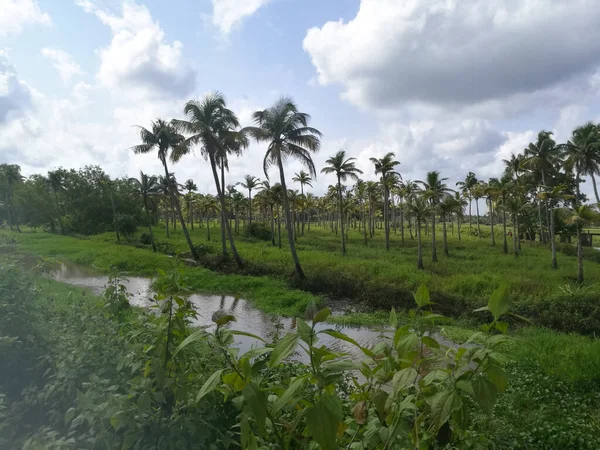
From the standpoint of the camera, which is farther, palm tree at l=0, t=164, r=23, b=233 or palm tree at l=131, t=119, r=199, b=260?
palm tree at l=0, t=164, r=23, b=233

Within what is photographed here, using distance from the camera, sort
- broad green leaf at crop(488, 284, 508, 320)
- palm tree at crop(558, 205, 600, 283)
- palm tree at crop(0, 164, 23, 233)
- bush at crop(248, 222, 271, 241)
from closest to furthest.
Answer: broad green leaf at crop(488, 284, 508, 320) < palm tree at crop(558, 205, 600, 283) < bush at crop(248, 222, 271, 241) < palm tree at crop(0, 164, 23, 233)

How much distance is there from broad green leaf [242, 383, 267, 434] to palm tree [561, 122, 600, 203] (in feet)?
95.3

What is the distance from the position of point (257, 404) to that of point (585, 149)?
100ft

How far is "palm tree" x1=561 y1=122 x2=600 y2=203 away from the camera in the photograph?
78.1 ft

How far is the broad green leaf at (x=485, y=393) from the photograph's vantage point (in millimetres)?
866

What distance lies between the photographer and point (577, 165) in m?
25.2

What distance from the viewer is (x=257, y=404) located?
0.88 metres

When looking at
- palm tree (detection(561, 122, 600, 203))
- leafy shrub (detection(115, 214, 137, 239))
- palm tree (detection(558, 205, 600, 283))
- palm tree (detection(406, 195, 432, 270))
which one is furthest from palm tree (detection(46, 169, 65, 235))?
palm tree (detection(561, 122, 600, 203))

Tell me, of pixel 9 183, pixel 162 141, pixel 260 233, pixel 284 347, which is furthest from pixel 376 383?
pixel 9 183

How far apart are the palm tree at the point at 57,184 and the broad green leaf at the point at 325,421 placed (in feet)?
187

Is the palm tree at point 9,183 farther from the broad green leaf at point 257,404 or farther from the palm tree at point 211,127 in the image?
the broad green leaf at point 257,404

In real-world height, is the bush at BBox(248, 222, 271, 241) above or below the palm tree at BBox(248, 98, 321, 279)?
below

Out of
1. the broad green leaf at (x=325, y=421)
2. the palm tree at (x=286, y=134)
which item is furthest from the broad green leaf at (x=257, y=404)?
the palm tree at (x=286, y=134)

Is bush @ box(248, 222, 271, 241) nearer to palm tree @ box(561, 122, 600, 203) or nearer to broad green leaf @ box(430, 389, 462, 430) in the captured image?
palm tree @ box(561, 122, 600, 203)
